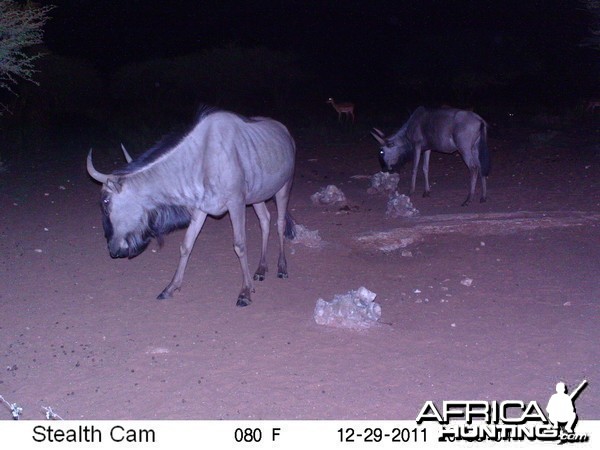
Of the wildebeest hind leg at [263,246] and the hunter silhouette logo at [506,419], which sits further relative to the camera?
the wildebeest hind leg at [263,246]

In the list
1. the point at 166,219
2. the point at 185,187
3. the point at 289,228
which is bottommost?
the point at 289,228

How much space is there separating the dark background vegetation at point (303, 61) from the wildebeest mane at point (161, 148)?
13005 mm

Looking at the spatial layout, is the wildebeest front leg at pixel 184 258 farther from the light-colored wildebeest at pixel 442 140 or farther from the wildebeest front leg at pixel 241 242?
the light-colored wildebeest at pixel 442 140

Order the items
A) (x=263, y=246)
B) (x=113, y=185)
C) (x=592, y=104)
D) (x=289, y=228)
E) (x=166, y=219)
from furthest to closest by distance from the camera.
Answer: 1. (x=592, y=104)
2. (x=289, y=228)
3. (x=263, y=246)
4. (x=166, y=219)
5. (x=113, y=185)

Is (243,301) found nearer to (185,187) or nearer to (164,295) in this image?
(164,295)

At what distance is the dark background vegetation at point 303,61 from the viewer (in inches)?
955

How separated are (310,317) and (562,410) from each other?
232cm

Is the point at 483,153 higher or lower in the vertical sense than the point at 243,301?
lower

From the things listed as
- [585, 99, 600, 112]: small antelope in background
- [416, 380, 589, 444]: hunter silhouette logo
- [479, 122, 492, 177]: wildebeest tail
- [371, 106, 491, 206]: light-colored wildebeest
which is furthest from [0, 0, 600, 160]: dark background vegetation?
[416, 380, 589, 444]: hunter silhouette logo

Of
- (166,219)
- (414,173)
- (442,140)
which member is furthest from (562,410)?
(414,173)

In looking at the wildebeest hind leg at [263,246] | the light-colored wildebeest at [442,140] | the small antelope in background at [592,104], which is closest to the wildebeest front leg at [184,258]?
the wildebeest hind leg at [263,246]

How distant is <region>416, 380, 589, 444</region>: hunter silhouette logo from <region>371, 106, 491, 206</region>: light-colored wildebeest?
6308mm

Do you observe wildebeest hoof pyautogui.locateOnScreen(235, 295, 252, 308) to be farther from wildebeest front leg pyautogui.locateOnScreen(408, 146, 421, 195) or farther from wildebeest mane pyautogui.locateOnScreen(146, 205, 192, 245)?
wildebeest front leg pyautogui.locateOnScreen(408, 146, 421, 195)

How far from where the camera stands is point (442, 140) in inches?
422
